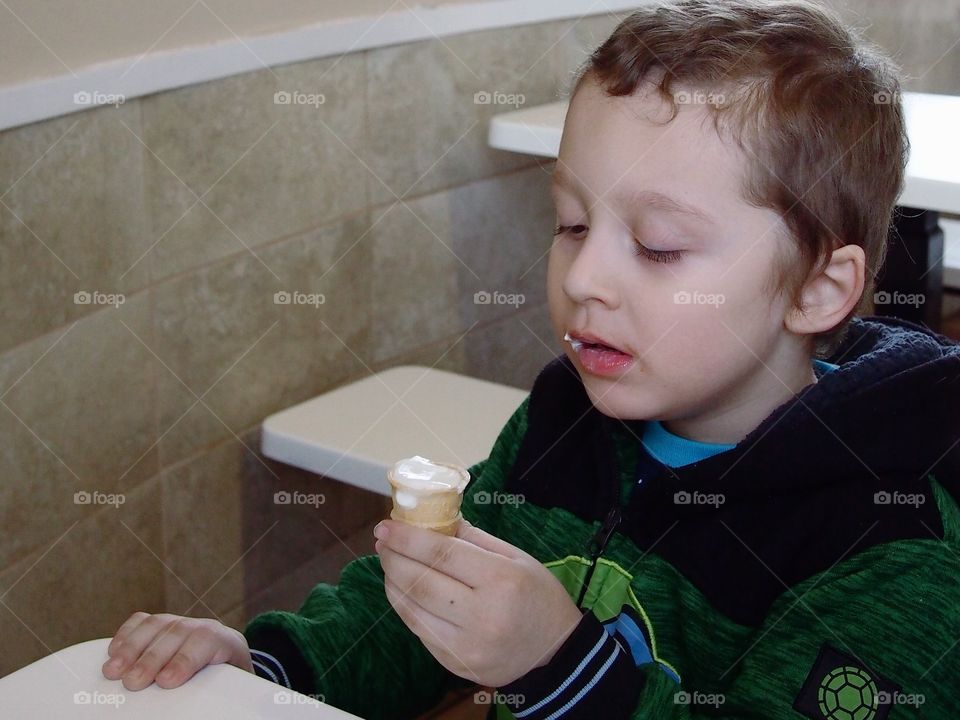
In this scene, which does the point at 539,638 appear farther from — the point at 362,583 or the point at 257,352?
the point at 257,352

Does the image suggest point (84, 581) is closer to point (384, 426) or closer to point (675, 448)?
point (384, 426)

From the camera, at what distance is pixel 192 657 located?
0.89 metres

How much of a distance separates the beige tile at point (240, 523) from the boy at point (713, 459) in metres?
0.75

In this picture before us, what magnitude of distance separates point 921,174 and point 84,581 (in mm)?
1253

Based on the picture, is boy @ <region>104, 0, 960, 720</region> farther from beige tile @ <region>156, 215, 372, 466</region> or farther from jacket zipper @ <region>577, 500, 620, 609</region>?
beige tile @ <region>156, 215, 372, 466</region>

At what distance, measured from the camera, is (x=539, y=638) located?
928 mm

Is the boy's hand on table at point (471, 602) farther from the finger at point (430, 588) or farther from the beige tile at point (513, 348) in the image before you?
the beige tile at point (513, 348)

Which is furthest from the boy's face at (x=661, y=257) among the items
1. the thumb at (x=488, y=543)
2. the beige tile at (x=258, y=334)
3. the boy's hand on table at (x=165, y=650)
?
the beige tile at (x=258, y=334)

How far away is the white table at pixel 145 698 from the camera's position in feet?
2.68

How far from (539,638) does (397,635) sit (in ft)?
0.96

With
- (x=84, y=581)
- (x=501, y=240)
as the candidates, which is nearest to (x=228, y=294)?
(x=84, y=581)

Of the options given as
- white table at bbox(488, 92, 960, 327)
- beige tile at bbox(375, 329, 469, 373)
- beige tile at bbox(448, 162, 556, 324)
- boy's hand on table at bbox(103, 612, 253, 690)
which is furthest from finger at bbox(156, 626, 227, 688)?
beige tile at bbox(448, 162, 556, 324)

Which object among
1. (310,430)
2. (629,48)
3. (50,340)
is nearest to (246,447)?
(310,430)

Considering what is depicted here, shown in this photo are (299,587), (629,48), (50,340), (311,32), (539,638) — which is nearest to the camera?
(539,638)
